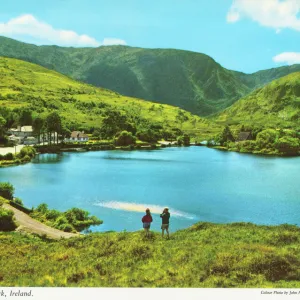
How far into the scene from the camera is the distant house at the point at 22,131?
64275 millimetres

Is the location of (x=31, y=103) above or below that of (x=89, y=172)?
above

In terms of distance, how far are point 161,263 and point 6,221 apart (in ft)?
39.7

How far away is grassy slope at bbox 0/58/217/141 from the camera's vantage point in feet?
381

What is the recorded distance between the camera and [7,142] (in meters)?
61.2

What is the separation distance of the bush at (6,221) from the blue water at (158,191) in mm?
6542

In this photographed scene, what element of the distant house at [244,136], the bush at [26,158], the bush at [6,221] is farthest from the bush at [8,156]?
the distant house at [244,136]

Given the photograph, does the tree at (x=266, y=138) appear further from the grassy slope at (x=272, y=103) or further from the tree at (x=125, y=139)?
the grassy slope at (x=272, y=103)

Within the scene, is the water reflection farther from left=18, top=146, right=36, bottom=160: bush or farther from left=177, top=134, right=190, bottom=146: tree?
left=177, top=134, right=190, bottom=146: tree

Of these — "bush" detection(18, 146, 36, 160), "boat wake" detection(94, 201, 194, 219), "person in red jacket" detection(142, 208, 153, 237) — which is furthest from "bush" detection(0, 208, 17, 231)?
"bush" detection(18, 146, 36, 160)

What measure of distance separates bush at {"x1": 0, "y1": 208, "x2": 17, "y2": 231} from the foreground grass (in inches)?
230

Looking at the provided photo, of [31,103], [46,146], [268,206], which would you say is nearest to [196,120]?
[31,103]
